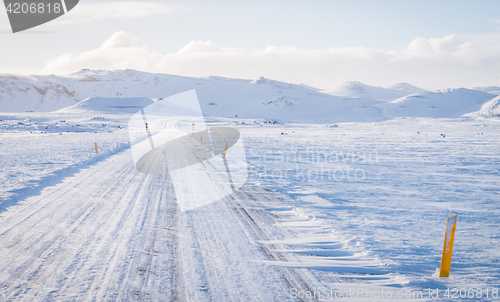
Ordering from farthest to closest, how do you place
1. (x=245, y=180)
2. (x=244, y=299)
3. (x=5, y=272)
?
1. (x=245, y=180)
2. (x=5, y=272)
3. (x=244, y=299)

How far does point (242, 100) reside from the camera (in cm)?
16512

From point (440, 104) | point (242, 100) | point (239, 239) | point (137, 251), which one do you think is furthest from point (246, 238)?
point (242, 100)

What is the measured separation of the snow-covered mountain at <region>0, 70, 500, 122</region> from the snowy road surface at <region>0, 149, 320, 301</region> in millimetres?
97463

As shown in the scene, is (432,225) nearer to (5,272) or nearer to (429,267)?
(429,267)

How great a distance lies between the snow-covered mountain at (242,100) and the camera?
115 m

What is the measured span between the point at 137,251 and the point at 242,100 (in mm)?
163226

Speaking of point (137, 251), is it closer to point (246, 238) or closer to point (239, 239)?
point (239, 239)

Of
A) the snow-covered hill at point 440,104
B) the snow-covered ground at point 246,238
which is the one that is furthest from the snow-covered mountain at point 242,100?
the snow-covered ground at point 246,238

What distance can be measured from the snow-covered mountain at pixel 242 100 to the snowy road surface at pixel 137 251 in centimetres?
9746

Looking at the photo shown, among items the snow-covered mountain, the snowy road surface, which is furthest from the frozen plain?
the snow-covered mountain

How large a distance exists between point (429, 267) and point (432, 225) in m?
2.20

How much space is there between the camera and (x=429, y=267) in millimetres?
4410

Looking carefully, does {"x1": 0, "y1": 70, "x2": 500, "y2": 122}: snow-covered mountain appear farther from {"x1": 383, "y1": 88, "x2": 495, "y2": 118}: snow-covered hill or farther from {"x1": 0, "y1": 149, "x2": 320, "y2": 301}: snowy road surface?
{"x1": 0, "y1": 149, "x2": 320, "y2": 301}: snowy road surface

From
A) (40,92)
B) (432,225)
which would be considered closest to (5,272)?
(432,225)
